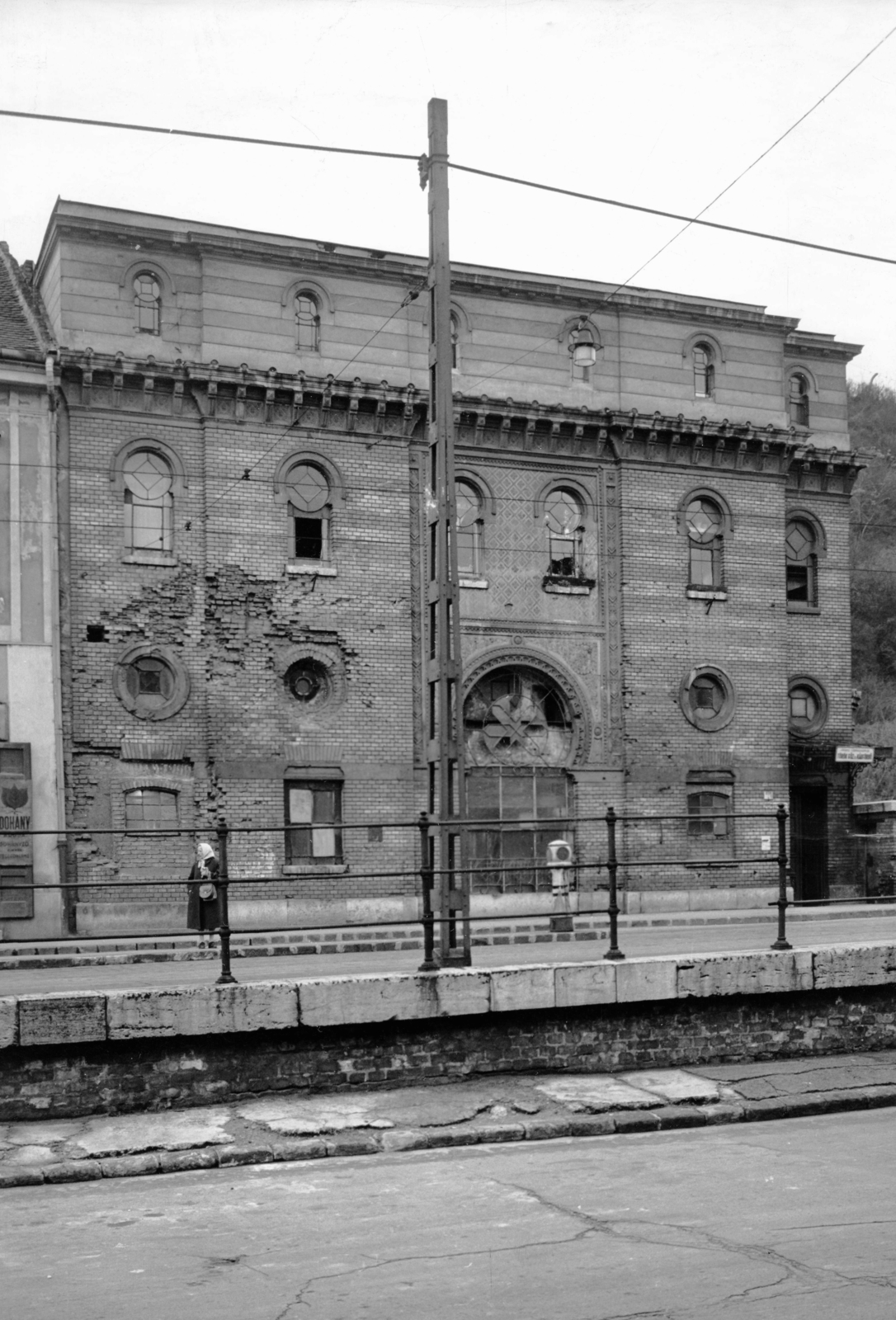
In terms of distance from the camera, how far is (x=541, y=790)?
30.6m

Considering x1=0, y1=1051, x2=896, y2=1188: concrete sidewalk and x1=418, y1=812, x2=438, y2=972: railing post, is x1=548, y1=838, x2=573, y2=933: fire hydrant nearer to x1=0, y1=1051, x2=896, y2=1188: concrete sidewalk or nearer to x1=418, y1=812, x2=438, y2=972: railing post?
x1=0, y1=1051, x2=896, y2=1188: concrete sidewalk

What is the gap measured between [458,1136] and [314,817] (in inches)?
730

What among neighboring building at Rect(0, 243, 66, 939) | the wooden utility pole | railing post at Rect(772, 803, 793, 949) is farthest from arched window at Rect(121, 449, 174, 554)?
railing post at Rect(772, 803, 793, 949)

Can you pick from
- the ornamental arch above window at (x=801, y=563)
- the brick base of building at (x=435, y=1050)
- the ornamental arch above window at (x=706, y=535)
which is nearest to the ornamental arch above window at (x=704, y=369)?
the ornamental arch above window at (x=706, y=535)

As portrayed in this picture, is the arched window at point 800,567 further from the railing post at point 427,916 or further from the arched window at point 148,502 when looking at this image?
the railing post at point 427,916

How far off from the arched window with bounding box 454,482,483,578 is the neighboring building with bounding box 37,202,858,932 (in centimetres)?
7

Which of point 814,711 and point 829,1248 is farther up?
point 814,711

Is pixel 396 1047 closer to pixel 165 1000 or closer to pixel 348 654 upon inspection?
pixel 165 1000

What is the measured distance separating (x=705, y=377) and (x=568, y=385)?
10.6 feet

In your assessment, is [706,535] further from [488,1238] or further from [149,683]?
[488,1238]

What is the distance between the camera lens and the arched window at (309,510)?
1131 inches

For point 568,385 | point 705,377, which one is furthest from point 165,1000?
point 705,377

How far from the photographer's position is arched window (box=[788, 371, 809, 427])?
34094 mm

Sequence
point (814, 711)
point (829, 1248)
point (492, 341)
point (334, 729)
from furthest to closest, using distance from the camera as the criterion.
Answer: point (814, 711) < point (492, 341) < point (334, 729) < point (829, 1248)
